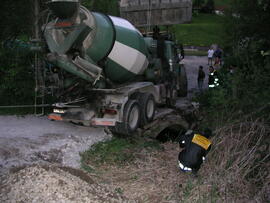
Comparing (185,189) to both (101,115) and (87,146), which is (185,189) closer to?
(87,146)

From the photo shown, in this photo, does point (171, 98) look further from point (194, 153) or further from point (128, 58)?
point (194, 153)

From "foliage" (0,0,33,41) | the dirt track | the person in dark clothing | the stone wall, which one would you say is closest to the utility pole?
"foliage" (0,0,33,41)

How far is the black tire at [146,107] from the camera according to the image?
879cm

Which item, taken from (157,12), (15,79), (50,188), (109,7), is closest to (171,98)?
(157,12)

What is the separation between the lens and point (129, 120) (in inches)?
326

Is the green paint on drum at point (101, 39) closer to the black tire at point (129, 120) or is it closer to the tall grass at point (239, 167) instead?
the black tire at point (129, 120)

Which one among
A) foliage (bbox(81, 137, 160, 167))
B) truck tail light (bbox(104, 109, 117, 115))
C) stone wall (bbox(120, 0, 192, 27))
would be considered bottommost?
foliage (bbox(81, 137, 160, 167))

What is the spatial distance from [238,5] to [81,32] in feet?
20.1

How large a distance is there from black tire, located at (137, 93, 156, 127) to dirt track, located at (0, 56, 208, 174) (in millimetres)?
1078

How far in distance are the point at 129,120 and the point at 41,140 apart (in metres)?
2.02

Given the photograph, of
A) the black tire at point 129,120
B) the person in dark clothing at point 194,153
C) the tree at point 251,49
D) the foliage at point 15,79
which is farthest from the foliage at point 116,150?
the foliage at point 15,79

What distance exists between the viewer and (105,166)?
657 centimetres

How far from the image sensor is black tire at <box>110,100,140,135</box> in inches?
320

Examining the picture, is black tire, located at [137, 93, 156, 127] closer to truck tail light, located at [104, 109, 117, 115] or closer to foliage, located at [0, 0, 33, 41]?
truck tail light, located at [104, 109, 117, 115]
